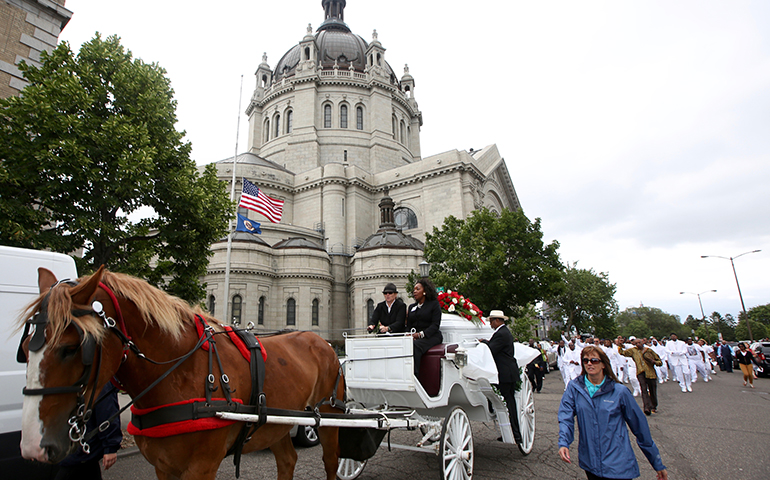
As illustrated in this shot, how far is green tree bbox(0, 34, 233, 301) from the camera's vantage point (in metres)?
8.79

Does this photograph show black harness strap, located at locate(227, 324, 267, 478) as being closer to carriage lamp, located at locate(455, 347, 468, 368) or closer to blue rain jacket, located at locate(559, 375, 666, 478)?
blue rain jacket, located at locate(559, 375, 666, 478)

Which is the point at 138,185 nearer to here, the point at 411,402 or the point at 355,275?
the point at 411,402

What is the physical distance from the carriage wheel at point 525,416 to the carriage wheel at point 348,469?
97.8 inches

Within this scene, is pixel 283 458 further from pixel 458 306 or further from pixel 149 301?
pixel 458 306

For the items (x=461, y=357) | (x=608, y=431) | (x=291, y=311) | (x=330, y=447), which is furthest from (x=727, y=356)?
(x=330, y=447)

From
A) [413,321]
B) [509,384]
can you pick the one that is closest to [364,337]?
[413,321]

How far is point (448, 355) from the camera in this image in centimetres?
530

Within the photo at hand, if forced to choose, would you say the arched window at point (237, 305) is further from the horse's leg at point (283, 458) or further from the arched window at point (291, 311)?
the horse's leg at point (283, 458)

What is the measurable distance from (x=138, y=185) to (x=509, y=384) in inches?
357

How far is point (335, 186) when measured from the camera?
38.2 m

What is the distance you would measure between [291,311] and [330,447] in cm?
2685

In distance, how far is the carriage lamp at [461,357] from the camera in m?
5.29

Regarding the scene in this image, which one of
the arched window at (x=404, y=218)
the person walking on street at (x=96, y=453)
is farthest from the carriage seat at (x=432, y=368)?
the arched window at (x=404, y=218)

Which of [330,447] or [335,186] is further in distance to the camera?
[335,186]
